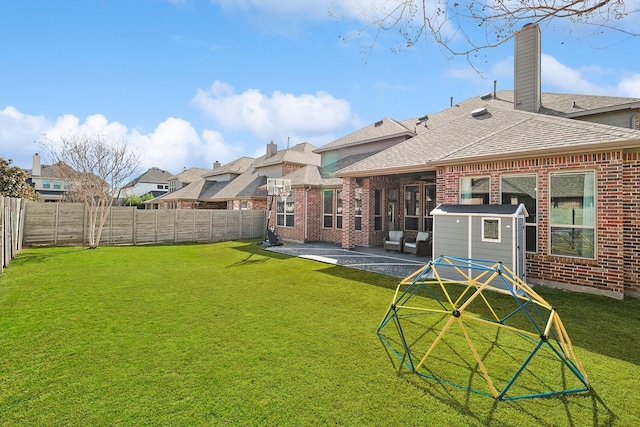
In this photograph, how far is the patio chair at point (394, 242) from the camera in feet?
43.2

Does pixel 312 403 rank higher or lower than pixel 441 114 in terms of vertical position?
lower

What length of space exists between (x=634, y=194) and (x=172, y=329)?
9460mm

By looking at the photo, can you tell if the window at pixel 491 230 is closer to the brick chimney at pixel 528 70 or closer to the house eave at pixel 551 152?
the house eave at pixel 551 152

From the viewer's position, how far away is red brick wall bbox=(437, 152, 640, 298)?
6758 mm

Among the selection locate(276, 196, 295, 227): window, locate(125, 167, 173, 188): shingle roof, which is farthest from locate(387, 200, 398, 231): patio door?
locate(125, 167, 173, 188): shingle roof

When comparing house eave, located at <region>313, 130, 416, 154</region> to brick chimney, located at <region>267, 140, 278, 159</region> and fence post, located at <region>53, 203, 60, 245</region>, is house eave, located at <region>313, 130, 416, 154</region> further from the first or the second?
fence post, located at <region>53, 203, 60, 245</region>

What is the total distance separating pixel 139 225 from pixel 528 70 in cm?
1870

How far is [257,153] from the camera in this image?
33.4 m

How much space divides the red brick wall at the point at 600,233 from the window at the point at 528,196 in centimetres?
12

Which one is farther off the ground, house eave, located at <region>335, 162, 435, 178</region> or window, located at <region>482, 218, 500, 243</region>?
house eave, located at <region>335, 162, 435, 178</region>

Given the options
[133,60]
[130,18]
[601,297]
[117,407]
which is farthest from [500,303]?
[133,60]

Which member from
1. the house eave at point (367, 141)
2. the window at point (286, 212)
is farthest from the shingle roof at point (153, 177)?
the house eave at point (367, 141)

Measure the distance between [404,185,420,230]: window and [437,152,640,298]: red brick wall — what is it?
257 inches

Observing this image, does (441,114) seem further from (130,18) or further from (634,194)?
(130,18)
